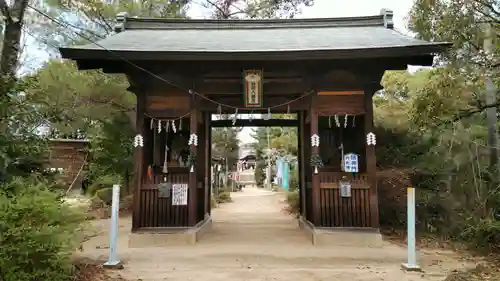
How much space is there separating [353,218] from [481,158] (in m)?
2.95

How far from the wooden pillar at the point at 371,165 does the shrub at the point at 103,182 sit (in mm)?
9445

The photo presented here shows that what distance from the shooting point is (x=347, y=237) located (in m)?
7.32

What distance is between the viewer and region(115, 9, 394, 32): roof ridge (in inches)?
389

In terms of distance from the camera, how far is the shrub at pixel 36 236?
13.4 ft

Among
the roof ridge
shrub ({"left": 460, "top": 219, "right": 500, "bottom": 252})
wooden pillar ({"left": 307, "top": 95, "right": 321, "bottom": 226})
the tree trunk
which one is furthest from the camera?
the roof ridge

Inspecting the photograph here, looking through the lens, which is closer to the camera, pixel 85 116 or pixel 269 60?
pixel 269 60

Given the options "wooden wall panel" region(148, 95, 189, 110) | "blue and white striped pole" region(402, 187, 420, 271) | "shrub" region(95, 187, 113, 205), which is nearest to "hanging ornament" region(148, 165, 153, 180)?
"wooden wall panel" region(148, 95, 189, 110)

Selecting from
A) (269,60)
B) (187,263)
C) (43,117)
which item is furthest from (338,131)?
(43,117)

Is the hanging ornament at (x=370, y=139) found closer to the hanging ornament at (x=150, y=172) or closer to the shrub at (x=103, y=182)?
the hanging ornament at (x=150, y=172)

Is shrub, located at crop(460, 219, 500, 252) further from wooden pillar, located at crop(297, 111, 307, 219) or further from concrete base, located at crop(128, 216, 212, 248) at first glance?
concrete base, located at crop(128, 216, 212, 248)

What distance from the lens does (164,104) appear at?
7848mm

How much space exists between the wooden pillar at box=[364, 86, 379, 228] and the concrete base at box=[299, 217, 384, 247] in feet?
1.04

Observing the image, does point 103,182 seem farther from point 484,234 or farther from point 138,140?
point 484,234

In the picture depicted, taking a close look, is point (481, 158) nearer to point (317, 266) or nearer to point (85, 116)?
point (317, 266)
